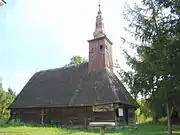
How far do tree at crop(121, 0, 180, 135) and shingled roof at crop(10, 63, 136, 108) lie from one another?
9.22 metres

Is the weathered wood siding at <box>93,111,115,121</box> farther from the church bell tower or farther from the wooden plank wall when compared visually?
the church bell tower

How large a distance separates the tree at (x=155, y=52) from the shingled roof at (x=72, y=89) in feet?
30.3

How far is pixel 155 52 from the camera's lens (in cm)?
945

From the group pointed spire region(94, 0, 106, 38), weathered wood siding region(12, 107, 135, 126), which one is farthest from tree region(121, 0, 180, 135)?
pointed spire region(94, 0, 106, 38)

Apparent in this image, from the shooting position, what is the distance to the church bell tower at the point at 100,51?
81.5 feet

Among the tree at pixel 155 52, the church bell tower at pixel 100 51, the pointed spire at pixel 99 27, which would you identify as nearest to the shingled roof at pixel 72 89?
the church bell tower at pixel 100 51

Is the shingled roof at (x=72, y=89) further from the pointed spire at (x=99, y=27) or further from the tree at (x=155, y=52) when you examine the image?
the tree at (x=155, y=52)

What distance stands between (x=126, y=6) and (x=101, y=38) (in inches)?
612

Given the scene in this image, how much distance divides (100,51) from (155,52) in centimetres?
1620

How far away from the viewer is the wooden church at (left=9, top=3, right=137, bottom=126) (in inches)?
812

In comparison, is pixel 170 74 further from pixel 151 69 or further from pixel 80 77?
pixel 80 77

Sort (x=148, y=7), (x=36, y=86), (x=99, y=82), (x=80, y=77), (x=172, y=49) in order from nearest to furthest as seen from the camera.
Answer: (x=172, y=49) → (x=148, y=7) → (x=99, y=82) → (x=80, y=77) → (x=36, y=86)

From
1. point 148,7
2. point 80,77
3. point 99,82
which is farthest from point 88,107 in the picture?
point 148,7

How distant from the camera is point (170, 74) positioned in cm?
919
